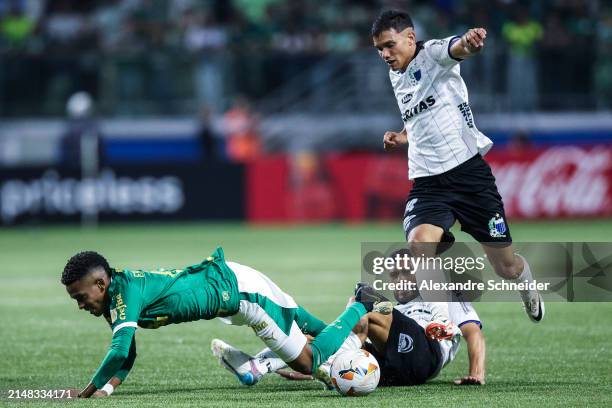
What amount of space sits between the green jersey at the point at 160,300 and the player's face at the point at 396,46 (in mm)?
2078

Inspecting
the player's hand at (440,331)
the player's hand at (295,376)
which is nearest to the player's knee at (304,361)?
the player's hand at (295,376)

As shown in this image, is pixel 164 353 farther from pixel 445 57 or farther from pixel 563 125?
pixel 563 125

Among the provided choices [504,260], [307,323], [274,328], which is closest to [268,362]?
[307,323]

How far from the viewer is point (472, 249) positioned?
32.4 ft

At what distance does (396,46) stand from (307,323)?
2143mm

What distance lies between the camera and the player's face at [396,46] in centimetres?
874

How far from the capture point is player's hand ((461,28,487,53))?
26.8 feet

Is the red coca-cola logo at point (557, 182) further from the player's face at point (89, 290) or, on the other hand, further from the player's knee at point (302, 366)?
the player's face at point (89, 290)

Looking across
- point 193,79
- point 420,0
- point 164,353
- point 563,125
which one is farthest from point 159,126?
point 164,353

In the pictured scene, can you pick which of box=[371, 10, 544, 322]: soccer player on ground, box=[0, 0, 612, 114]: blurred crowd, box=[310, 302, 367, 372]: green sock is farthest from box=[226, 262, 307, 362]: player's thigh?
box=[0, 0, 612, 114]: blurred crowd

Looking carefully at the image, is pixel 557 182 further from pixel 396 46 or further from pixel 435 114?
pixel 396 46

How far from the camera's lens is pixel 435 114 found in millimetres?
8891

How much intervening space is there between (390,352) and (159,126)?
71.2ft

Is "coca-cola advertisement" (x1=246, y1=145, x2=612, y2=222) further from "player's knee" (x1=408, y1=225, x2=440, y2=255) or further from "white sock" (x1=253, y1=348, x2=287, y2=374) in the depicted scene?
"white sock" (x1=253, y1=348, x2=287, y2=374)
